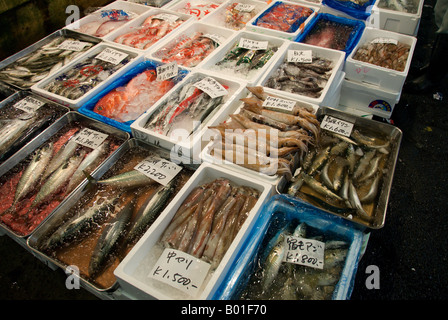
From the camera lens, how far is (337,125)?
8.18ft

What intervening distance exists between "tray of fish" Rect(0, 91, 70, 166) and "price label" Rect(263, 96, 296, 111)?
1.84 meters

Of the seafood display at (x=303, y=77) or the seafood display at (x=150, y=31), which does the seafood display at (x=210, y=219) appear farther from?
the seafood display at (x=150, y=31)

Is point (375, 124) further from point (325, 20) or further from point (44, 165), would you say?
point (44, 165)

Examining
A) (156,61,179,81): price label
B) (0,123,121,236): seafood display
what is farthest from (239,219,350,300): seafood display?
(156,61,179,81): price label

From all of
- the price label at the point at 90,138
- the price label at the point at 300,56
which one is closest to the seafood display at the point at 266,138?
the price label at the point at 300,56

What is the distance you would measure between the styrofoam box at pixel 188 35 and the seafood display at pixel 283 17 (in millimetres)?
408

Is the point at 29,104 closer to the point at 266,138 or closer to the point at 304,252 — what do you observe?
the point at 266,138

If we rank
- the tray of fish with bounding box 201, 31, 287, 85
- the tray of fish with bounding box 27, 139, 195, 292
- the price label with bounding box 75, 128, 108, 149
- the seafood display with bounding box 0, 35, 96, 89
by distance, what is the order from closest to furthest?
the tray of fish with bounding box 27, 139, 195, 292
the price label with bounding box 75, 128, 108, 149
the tray of fish with bounding box 201, 31, 287, 85
the seafood display with bounding box 0, 35, 96, 89

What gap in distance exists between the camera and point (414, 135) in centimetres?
395

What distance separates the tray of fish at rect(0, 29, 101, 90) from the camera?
10.6 feet

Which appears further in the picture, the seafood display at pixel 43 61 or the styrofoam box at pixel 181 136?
the seafood display at pixel 43 61

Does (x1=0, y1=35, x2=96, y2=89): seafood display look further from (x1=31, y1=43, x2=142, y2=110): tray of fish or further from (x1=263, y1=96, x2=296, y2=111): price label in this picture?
(x1=263, y1=96, x2=296, y2=111): price label

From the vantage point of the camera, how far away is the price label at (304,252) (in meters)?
1.78
